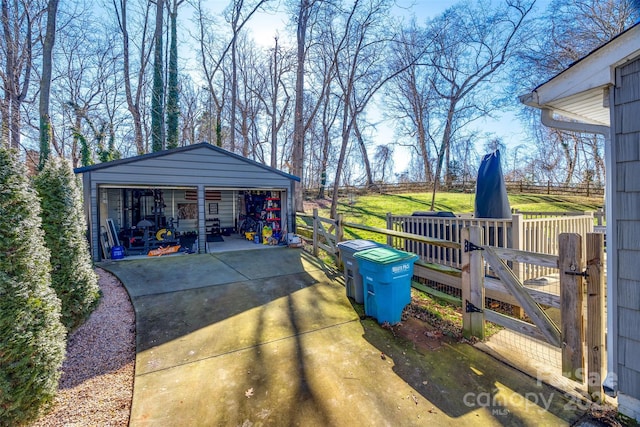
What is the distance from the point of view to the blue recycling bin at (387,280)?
3533mm

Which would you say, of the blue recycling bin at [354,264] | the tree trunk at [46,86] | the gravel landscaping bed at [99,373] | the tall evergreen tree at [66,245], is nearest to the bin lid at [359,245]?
the blue recycling bin at [354,264]

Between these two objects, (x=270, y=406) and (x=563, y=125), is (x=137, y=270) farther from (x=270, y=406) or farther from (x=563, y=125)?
(x=563, y=125)

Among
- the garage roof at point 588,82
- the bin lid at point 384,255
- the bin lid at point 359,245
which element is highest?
the garage roof at point 588,82

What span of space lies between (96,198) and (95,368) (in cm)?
580

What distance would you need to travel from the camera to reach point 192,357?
3.02 m

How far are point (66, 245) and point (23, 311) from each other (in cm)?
191

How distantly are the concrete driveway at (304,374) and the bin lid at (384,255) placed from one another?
888 millimetres

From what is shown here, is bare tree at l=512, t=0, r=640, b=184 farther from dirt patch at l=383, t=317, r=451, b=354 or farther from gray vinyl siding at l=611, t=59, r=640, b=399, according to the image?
dirt patch at l=383, t=317, r=451, b=354

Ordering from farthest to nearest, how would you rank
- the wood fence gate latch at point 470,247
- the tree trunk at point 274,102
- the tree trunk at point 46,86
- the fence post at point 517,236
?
1. the tree trunk at point 274,102
2. the tree trunk at point 46,86
3. the fence post at point 517,236
4. the wood fence gate latch at point 470,247

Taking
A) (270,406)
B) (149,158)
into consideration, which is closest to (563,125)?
(270,406)

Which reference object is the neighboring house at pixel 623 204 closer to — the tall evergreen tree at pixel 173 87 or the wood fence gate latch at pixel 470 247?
the wood fence gate latch at pixel 470 247

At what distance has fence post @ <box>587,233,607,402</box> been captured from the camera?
230 centimetres

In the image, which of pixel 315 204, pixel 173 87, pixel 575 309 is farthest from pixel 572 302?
pixel 173 87

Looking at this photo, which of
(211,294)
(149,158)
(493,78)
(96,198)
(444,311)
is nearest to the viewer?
(444,311)
